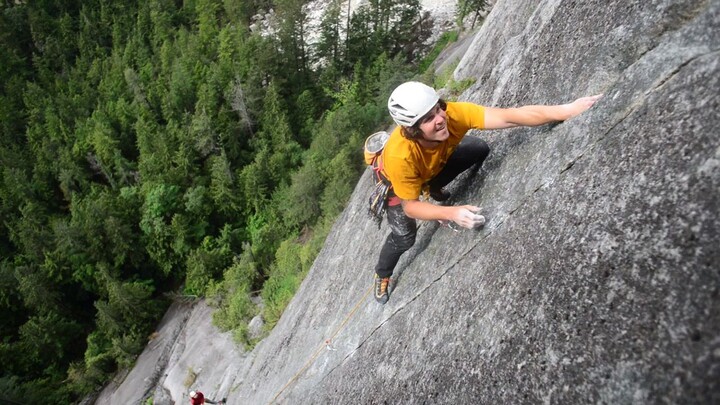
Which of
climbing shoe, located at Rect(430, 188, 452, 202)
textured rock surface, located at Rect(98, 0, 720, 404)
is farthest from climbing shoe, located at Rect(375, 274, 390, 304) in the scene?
climbing shoe, located at Rect(430, 188, 452, 202)

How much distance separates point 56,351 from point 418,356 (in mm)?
35156

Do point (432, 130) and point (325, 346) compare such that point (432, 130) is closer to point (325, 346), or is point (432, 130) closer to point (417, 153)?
point (417, 153)

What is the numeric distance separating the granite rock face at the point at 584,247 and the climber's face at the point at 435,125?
0.92 meters

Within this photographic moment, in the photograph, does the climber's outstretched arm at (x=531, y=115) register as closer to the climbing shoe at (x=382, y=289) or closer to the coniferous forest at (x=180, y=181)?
the climbing shoe at (x=382, y=289)

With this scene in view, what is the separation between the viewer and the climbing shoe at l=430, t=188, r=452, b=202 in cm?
520

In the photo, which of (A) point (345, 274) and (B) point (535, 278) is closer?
(B) point (535, 278)

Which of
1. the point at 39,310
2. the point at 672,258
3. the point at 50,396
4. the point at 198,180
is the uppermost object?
the point at 672,258

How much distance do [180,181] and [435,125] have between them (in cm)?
3314

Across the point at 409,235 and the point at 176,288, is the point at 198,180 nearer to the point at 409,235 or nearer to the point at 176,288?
the point at 176,288

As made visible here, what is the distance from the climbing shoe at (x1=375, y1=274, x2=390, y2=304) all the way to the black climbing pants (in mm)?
167

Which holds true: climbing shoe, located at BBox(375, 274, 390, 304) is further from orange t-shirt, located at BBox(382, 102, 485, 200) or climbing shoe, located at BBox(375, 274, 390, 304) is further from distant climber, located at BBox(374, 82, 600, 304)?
orange t-shirt, located at BBox(382, 102, 485, 200)

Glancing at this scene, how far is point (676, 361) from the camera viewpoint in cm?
219

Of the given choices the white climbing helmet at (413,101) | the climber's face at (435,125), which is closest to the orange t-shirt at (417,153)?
the climber's face at (435,125)

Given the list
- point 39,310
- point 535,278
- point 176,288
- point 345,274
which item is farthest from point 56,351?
point 535,278
